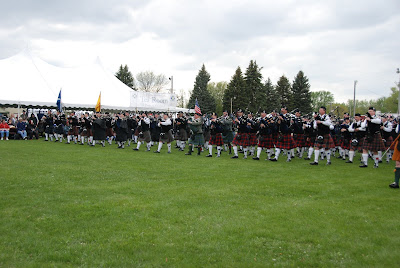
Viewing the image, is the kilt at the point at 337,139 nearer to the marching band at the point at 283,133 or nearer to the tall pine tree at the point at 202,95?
the marching band at the point at 283,133

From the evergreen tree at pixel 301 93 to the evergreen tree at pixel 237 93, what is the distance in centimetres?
771

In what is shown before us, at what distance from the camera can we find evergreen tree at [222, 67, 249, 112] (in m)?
48.8

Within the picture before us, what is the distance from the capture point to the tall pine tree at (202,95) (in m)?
48.9

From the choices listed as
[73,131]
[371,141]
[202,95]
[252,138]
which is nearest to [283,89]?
[202,95]

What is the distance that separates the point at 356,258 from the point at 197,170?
5863mm

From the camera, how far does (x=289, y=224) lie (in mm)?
4566

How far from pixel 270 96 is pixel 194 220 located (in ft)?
161

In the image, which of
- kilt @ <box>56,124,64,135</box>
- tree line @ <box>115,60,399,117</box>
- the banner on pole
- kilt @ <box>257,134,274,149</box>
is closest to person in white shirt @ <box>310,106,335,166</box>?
kilt @ <box>257,134,274,149</box>

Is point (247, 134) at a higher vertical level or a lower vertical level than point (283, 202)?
higher

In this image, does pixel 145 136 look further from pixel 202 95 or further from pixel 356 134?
pixel 202 95

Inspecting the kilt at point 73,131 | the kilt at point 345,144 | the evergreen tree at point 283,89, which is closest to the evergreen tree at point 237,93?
the evergreen tree at point 283,89

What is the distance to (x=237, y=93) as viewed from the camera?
161 ft

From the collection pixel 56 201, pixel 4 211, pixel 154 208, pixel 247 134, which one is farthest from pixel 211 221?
pixel 247 134

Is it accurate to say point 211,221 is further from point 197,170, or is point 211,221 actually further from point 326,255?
point 197,170
